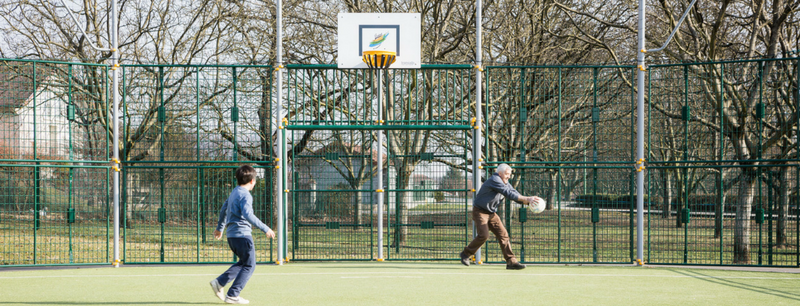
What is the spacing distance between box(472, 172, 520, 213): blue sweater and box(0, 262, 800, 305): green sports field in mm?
1053

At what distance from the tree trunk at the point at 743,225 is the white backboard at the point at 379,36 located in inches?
274

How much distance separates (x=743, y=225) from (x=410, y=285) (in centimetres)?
745

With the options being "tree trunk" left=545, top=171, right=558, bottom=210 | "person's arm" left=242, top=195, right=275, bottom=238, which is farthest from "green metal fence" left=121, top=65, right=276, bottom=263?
"tree trunk" left=545, top=171, right=558, bottom=210

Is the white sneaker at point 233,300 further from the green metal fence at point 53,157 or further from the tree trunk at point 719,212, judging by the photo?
the tree trunk at point 719,212

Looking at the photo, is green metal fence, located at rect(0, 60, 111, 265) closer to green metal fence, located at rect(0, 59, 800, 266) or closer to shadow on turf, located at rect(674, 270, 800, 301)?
green metal fence, located at rect(0, 59, 800, 266)

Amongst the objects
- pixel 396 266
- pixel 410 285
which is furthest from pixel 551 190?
pixel 410 285

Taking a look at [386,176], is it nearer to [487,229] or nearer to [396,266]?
[396,266]

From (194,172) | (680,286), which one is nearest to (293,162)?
(194,172)

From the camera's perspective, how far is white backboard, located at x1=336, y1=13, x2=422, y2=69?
1119 cm

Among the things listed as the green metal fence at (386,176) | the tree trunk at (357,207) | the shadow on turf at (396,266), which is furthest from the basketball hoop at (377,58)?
the shadow on turf at (396,266)

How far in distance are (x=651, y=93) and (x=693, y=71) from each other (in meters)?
0.80

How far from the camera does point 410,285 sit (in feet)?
27.6

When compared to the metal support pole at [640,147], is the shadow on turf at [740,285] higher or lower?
lower

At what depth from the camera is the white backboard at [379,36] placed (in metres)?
11.2
